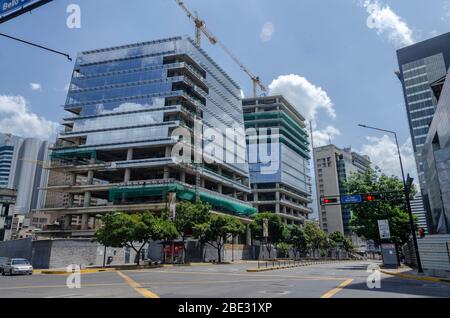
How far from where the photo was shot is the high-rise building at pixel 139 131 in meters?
74.4

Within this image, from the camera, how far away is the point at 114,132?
259 feet

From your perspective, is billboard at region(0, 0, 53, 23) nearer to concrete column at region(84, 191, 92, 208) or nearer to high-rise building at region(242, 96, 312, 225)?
concrete column at region(84, 191, 92, 208)

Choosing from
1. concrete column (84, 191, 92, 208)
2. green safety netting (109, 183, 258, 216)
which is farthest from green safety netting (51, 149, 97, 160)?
green safety netting (109, 183, 258, 216)

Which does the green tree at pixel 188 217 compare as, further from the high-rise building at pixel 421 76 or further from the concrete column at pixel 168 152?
the high-rise building at pixel 421 76

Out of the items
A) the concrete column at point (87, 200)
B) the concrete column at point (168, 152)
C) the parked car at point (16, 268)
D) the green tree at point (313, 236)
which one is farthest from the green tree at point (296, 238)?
the parked car at point (16, 268)

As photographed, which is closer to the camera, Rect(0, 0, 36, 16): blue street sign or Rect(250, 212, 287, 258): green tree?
Rect(0, 0, 36, 16): blue street sign

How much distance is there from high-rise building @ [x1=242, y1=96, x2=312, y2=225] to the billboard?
110005mm

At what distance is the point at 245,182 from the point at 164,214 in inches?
2082

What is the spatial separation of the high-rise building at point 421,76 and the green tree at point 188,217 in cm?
9867

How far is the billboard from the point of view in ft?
40.7

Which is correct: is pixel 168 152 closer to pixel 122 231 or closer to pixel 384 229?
pixel 122 231

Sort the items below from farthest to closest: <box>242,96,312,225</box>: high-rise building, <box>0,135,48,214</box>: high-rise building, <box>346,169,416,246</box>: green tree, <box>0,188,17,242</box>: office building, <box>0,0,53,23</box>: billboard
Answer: <box>0,135,48,214</box>: high-rise building → <box>242,96,312,225</box>: high-rise building → <box>0,188,17,242</box>: office building → <box>346,169,416,246</box>: green tree → <box>0,0,53,23</box>: billboard

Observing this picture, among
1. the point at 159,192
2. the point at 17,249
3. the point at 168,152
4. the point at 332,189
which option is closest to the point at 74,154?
the point at 168,152

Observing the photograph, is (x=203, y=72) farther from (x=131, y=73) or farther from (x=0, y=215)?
(x=0, y=215)
